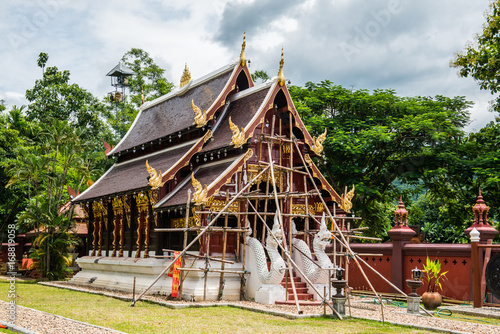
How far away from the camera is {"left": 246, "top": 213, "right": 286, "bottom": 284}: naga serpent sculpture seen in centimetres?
1436

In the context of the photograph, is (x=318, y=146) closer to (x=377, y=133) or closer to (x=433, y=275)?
(x=433, y=275)

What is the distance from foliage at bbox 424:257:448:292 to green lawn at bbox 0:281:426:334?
450 centimetres

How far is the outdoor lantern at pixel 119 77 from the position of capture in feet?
161

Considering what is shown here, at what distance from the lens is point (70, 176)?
35.4 m

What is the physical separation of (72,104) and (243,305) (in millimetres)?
33114

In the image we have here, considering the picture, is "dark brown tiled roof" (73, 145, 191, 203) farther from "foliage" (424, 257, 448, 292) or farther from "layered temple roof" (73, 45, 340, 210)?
"foliage" (424, 257, 448, 292)

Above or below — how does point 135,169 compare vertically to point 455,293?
above

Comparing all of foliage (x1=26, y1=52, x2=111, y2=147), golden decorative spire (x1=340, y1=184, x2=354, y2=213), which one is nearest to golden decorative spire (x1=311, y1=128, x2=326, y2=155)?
golden decorative spire (x1=340, y1=184, x2=354, y2=213)

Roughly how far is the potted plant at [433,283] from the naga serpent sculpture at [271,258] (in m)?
3.81

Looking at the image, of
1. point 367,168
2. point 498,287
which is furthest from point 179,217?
point 367,168

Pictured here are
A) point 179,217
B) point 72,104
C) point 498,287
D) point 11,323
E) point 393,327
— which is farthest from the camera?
point 72,104

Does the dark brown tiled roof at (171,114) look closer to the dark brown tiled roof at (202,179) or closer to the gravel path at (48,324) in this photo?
the dark brown tiled roof at (202,179)

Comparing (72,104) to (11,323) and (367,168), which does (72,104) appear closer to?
(367,168)

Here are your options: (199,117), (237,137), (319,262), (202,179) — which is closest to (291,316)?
(319,262)
